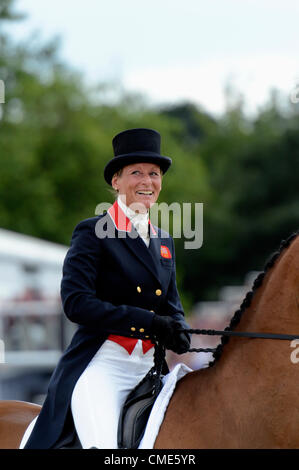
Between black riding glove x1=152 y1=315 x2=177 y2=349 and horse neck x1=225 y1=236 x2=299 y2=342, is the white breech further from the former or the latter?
horse neck x1=225 y1=236 x2=299 y2=342

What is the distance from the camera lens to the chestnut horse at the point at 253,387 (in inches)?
145

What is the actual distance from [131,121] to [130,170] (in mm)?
40270

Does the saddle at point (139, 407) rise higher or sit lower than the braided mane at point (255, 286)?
lower

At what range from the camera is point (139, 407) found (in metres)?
3.94

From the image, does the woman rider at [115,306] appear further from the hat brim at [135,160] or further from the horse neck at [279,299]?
the horse neck at [279,299]

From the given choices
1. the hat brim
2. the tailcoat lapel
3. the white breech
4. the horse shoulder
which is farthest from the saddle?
the hat brim

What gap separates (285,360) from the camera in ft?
12.2

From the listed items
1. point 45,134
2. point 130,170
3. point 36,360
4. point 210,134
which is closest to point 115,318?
point 130,170

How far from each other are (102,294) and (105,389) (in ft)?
1.52

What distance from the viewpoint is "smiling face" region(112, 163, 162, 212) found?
4152 mm

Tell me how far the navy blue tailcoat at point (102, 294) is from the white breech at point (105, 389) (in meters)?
0.06

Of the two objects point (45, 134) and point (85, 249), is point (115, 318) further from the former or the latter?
point (45, 134)

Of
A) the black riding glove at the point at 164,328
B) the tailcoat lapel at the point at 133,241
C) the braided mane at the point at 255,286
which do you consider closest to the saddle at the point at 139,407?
the black riding glove at the point at 164,328

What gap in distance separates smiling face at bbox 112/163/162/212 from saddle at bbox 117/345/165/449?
0.73m
